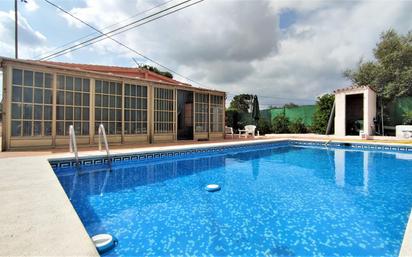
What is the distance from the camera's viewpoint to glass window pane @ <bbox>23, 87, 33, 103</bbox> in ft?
22.6

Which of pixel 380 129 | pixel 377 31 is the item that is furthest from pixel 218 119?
pixel 377 31

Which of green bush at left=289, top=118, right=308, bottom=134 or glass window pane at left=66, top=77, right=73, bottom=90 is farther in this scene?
green bush at left=289, top=118, right=308, bottom=134

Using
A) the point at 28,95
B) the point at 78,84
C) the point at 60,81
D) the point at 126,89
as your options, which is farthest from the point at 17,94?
the point at 126,89

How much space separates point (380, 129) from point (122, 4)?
1558cm

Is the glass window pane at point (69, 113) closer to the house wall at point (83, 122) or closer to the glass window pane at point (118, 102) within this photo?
the house wall at point (83, 122)

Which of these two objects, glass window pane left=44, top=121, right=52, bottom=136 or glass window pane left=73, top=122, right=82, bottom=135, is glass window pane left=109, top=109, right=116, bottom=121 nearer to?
glass window pane left=73, top=122, right=82, bottom=135

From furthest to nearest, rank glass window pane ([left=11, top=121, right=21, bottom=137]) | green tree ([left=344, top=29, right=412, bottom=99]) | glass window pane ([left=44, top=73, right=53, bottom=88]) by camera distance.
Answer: green tree ([left=344, top=29, right=412, bottom=99]), glass window pane ([left=44, top=73, right=53, bottom=88]), glass window pane ([left=11, top=121, right=21, bottom=137])

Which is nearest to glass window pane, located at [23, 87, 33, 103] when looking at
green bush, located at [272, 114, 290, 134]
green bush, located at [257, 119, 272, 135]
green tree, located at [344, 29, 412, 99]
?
green bush, located at [257, 119, 272, 135]

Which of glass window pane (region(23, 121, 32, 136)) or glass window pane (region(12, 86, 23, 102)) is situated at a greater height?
glass window pane (region(12, 86, 23, 102))

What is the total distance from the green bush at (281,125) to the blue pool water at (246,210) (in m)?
10.4

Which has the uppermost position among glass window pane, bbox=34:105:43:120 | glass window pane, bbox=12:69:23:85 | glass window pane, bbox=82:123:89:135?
glass window pane, bbox=12:69:23:85

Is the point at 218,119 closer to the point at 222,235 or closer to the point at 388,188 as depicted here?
the point at 388,188

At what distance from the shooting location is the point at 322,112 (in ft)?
48.6

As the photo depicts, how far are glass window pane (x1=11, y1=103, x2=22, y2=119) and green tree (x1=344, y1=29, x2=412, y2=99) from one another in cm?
1845
